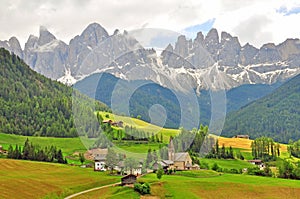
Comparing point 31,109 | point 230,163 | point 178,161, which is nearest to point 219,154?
point 230,163

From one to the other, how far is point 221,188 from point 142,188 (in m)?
13.4

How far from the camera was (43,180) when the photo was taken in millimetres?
71312

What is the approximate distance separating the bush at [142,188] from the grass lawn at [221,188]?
944 millimetres

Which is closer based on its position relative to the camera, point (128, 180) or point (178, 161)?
point (128, 180)

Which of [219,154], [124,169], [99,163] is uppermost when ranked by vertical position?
[219,154]

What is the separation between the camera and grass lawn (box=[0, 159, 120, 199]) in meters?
62.0

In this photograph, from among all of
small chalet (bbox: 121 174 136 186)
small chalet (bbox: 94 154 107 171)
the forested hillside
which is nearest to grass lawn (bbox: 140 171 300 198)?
small chalet (bbox: 121 174 136 186)

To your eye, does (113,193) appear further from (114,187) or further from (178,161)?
(178,161)

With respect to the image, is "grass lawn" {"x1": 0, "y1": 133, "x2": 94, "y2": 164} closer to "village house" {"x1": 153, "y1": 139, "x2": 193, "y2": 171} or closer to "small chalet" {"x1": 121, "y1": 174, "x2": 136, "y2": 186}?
"village house" {"x1": 153, "y1": 139, "x2": 193, "y2": 171}

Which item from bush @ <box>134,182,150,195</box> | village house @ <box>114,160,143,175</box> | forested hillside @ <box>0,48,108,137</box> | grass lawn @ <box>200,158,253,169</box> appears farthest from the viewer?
forested hillside @ <box>0,48,108,137</box>

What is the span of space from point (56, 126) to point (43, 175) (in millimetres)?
81416

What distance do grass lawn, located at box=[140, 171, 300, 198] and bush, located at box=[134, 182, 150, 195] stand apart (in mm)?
944

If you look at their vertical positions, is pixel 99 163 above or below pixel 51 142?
below

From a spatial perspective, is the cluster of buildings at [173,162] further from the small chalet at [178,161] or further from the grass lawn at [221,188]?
the grass lawn at [221,188]
